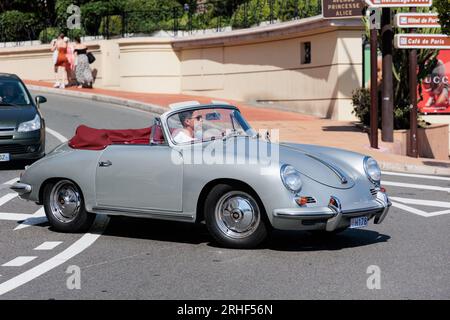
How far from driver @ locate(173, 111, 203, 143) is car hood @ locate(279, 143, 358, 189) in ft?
3.00

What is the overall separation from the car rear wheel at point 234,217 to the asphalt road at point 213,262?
0.12m

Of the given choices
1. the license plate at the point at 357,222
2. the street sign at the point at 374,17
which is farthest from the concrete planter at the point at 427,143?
the license plate at the point at 357,222

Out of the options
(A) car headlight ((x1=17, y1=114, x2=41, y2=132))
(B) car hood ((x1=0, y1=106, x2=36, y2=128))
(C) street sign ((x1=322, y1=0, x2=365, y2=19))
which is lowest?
(A) car headlight ((x1=17, y1=114, x2=41, y2=132))

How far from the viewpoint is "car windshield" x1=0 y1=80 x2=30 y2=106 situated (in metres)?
16.6

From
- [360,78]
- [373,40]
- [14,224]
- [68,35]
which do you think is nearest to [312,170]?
[14,224]

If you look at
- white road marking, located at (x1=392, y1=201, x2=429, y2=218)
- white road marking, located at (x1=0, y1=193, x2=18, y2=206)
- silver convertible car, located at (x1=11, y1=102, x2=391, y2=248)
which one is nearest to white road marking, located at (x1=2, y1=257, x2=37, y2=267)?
silver convertible car, located at (x1=11, y1=102, x2=391, y2=248)

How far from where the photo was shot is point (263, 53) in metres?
28.4

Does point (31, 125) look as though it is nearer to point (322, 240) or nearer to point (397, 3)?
point (397, 3)

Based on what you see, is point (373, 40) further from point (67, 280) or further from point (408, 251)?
point (67, 280)

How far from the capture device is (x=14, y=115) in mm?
15977

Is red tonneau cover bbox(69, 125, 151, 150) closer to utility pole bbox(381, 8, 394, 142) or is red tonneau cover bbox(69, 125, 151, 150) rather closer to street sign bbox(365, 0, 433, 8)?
street sign bbox(365, 0, 433, 8)

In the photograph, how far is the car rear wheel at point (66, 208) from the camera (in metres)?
9.60

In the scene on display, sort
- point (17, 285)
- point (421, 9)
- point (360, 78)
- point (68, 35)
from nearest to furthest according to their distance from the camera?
point (17, 285) → point (421, 9) → point (360, 78) → point (68, 35)

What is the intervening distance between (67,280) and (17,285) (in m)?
0.41
